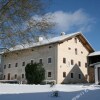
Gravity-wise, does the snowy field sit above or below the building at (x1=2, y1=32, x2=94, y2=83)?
below

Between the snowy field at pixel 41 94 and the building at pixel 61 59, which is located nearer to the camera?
the snowy field at pixel 41 94

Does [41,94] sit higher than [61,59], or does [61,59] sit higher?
[61,59]

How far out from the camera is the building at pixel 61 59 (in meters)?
41.8

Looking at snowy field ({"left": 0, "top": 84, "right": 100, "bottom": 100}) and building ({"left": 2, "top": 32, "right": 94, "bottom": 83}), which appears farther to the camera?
building ({"left": 2, "top": 32, "right": 94, "bottom": 83})

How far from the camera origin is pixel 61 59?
42.3 meters

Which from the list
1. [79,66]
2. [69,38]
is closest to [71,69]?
[79,66]

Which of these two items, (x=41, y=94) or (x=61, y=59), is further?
(x=61, y=59)

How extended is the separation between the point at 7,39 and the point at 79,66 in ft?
104

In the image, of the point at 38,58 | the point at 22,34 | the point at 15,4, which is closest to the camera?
the point at 15,4

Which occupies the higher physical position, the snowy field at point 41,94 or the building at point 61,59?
the building at point 61,59

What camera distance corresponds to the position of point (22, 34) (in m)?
16.1

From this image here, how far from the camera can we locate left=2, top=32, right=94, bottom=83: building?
137ft

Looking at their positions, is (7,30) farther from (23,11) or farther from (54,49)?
(54,49)

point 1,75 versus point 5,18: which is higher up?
point 5,18
